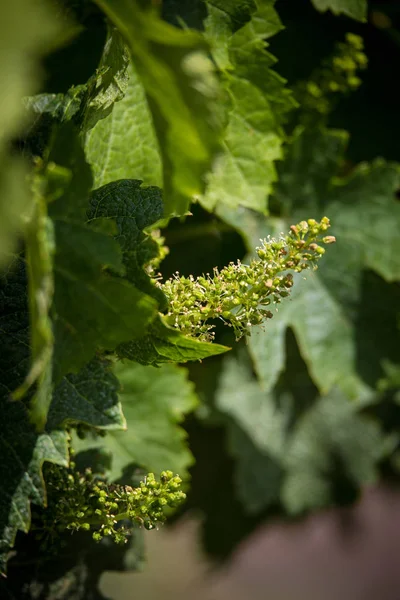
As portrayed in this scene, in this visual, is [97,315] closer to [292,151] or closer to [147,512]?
[147,512]

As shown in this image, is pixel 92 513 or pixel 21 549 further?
pixel 21 549

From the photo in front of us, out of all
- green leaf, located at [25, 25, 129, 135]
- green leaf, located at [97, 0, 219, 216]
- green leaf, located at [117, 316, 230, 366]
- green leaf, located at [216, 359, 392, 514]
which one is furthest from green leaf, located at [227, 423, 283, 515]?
green leaf, located at [97, 0, 219, 216]

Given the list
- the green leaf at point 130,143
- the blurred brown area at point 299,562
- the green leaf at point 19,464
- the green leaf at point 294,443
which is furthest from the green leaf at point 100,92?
the blurred brown area at point 299,562

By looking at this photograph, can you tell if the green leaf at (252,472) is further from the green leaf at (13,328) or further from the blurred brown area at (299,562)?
the green leaf at (13,328)

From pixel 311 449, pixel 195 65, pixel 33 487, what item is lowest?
pixel 311 449

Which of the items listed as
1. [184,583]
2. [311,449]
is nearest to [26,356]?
Answer: [311,449]
